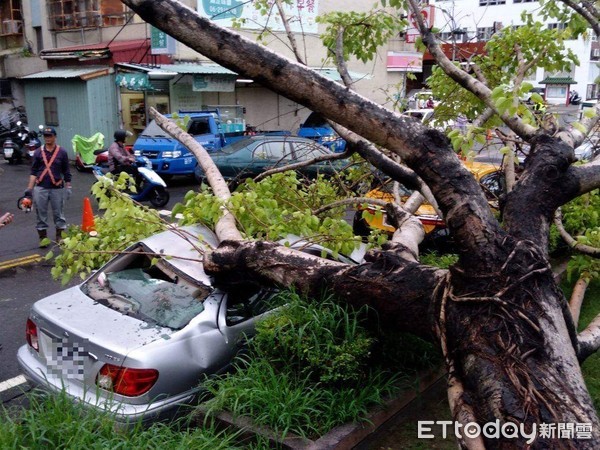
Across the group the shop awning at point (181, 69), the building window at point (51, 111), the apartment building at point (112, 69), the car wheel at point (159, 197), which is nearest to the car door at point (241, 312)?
the car wheel at point (159, 197)

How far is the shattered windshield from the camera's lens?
4.40 meters

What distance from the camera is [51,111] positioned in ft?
68.3

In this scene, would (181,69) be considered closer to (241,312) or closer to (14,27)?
(14,27)

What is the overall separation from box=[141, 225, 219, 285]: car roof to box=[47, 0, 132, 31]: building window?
1698cm

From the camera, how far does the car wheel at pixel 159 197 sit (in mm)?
12484

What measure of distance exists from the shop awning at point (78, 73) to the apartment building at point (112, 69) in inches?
1.5

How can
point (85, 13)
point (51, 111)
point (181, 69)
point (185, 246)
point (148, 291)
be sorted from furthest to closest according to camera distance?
1. point (85, 13)
2. point (51, 111)
3. point (181, 69)
4. point (185, 246)
5. point (148, 291)

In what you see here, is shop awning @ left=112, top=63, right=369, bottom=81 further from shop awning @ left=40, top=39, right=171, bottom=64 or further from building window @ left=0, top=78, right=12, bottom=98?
building window @ left=0, top=78, right=12, bottom=98

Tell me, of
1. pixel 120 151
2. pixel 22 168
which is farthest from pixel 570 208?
pixel 22 168

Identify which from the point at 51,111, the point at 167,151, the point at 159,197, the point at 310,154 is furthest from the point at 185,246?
the point at 51,111

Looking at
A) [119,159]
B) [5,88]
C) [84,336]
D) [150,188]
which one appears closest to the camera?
[84,336]

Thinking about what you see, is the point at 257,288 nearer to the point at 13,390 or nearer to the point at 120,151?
the point at 13,390

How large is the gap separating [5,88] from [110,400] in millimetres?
24053

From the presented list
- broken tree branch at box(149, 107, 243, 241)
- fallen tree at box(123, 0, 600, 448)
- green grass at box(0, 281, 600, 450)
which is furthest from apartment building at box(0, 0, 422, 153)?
fallen tree at box(123, 0, 600, 448)
